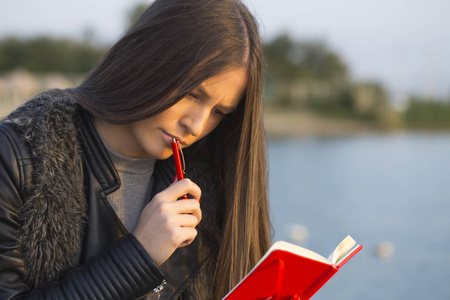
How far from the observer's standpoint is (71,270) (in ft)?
3.74

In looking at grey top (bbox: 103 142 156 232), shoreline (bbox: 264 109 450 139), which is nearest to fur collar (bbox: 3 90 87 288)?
grey top (bbox: 103 142 156 232)

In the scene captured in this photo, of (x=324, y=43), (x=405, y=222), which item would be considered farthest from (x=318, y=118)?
(x=405, y=222)

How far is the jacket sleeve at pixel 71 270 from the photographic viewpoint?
1064 mm

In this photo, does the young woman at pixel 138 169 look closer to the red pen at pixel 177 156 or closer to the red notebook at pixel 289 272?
the red pen at pixel 177 156

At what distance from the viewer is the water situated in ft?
10.6

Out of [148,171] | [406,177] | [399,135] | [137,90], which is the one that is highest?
[137,90]

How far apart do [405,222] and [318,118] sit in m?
10.6

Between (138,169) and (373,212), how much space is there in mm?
4005

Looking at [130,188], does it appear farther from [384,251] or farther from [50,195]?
[384,251]

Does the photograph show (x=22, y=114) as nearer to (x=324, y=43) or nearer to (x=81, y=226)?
(x=81, y=226)

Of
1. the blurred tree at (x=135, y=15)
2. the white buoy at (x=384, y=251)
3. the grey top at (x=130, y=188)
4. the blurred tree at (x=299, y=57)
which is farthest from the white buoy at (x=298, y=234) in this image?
the blurred tree at (x=299, y=57)

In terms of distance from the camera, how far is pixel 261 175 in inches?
57.8

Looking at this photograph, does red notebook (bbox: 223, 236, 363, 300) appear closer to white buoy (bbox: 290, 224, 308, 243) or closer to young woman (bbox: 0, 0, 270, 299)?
young woman (bbox: 0, 0, 270, 299)

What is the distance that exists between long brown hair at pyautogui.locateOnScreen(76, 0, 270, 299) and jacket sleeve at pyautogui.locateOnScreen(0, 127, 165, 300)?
0.24 m
